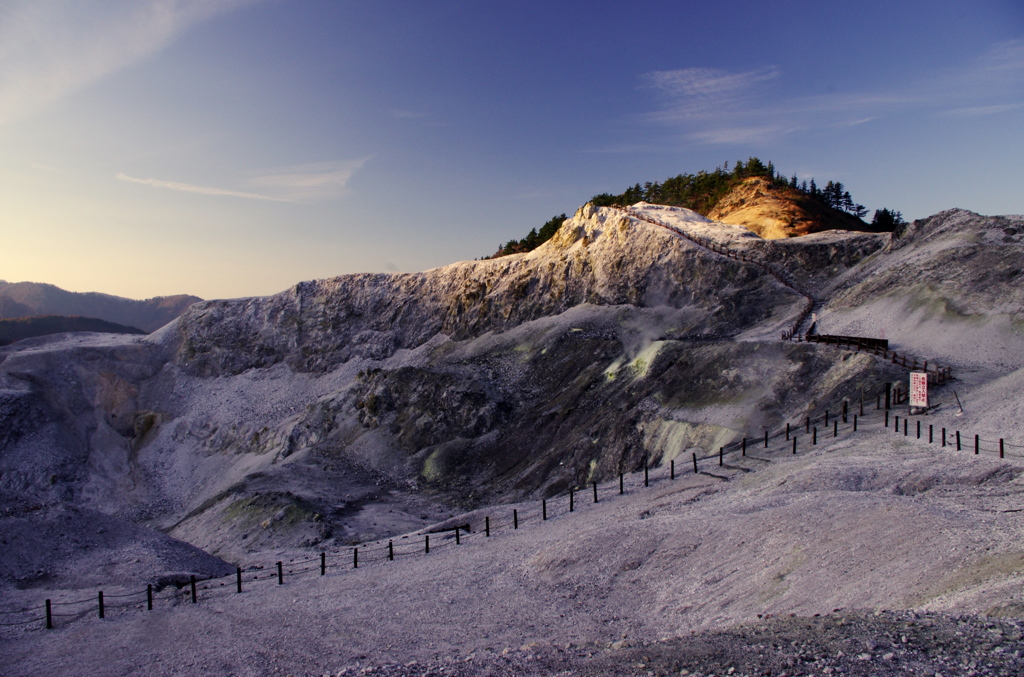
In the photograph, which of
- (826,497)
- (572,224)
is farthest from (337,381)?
(826,497)

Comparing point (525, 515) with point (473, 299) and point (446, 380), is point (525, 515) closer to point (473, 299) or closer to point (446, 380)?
point (446, 380)

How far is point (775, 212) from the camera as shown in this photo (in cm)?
7294

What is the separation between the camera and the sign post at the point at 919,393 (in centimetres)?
2559

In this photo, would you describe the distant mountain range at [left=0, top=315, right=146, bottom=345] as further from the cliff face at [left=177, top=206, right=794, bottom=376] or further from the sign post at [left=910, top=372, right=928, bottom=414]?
the sign post at [left=910, top=372, right=928, bottom=414]

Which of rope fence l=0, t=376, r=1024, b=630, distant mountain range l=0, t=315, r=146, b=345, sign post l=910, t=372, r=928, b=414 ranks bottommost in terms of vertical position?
rope fence l=0, t=376, r=1024, b=630

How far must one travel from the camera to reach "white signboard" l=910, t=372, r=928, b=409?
25.6 m

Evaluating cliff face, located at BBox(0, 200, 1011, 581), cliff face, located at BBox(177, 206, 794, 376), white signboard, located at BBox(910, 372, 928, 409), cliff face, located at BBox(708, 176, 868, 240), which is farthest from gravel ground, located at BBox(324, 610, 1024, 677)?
cliff face, located at BBox(708, 176, 868, 240)

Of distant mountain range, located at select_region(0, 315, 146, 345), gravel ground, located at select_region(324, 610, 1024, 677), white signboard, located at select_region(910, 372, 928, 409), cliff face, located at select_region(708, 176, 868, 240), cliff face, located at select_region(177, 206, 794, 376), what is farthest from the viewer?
distant mountain range, located at select_region(0, 315, 146, 345)

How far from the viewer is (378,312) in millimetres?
64562

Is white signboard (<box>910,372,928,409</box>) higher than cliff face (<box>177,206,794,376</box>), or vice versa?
cliff face (<box>177,206,794,376</box>)

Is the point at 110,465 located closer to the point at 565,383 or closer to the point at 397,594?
the point at 565,383

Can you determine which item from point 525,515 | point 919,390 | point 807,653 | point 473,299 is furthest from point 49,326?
point 807,653

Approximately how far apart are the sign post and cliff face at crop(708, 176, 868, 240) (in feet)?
137

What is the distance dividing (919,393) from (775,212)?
173 feet
